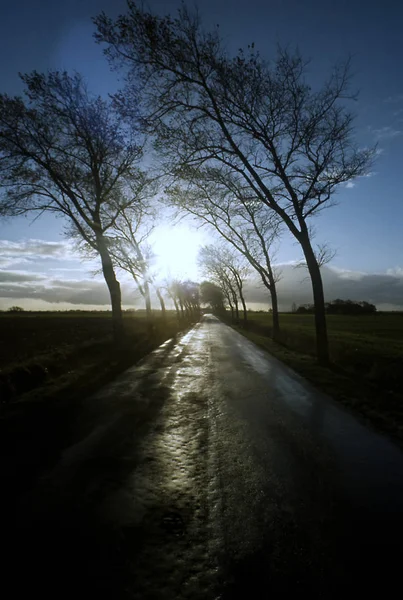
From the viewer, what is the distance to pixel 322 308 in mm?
13641

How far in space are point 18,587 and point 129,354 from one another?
1325 centimetres

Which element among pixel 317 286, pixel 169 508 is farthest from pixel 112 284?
pixel 169 508

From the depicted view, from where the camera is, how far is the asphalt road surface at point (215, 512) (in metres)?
2.35

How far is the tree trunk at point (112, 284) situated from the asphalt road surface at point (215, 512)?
1335 centimetres

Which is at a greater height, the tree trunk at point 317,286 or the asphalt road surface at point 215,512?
the tree trunk at point 317,286

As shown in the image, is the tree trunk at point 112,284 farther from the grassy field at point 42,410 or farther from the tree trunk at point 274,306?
the tree trunk at point 274,306

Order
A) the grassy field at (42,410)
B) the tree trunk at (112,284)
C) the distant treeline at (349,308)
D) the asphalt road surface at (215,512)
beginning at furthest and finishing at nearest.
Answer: the distant treeline at (349,308), the tree trunk at (112,284), the grassy field at (42,410), the asphalt road surface at (215,512)

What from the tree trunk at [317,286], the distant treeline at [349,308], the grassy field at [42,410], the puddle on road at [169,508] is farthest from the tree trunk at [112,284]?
the distant treeline at [349,308]

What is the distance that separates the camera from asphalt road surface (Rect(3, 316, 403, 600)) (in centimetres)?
235

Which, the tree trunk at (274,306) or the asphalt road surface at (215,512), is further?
the tree trunk at (274,306)

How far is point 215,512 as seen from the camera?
3199 millimetres

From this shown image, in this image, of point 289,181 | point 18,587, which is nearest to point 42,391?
point 18,587

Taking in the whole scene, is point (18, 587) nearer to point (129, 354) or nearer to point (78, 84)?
point (129, 354)

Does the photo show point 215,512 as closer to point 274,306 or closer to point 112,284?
point 112,284
